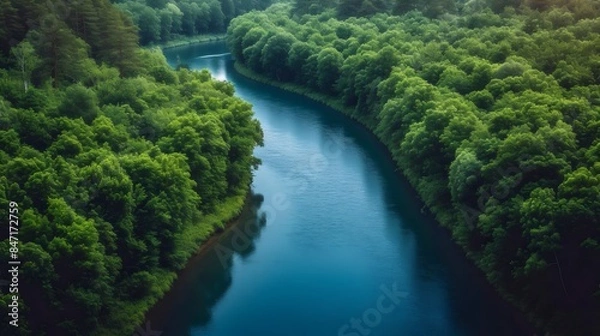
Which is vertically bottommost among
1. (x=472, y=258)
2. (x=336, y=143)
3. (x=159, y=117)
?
(x=336, y=143)

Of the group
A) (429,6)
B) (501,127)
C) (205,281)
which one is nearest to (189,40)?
(429,6)

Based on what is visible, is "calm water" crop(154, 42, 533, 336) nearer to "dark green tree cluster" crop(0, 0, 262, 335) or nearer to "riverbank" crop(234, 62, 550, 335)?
"riverbank" crop(234, 62, 550, 335)

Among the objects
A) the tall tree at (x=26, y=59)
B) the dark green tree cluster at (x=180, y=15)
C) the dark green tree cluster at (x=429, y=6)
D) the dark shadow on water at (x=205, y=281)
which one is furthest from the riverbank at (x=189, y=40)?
the dark shadow on water at (x=205, y=281)

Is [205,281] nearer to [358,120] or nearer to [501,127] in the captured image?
[501,127]

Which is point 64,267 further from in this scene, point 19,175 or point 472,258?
point 472,258

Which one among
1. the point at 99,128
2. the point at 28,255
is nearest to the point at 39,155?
the point at 99,128

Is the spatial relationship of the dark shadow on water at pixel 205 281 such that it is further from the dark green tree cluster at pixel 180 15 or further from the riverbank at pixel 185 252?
the dark green tree cluster at pixel 180 15
